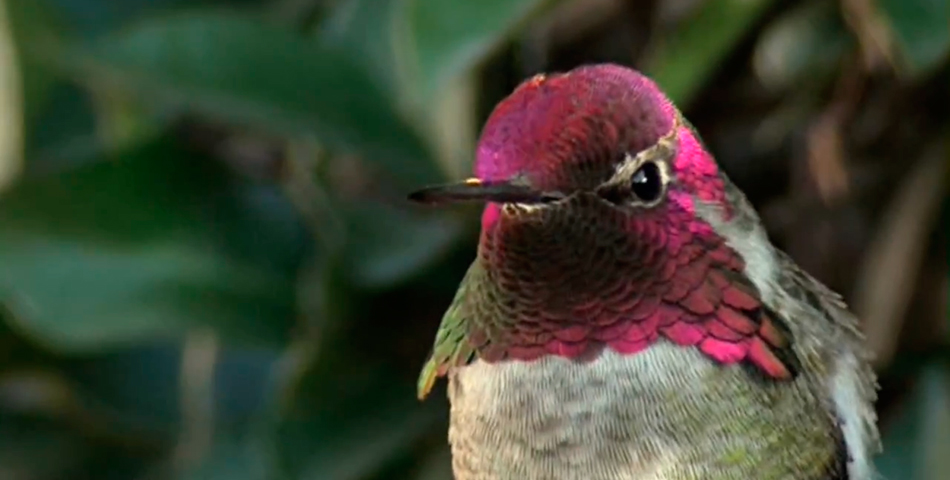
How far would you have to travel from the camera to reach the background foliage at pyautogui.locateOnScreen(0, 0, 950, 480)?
1.12 m

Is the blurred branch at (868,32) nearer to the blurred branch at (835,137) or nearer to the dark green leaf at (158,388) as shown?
the blurred branch at (835,137)

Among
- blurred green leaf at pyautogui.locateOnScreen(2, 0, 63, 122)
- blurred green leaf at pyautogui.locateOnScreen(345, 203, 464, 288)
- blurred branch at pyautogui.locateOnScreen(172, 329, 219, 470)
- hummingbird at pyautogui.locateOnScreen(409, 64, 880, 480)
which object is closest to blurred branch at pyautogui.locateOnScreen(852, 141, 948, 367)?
blurred green leaf at pyautogui.locateOnScreen(345, 203, 464, 288)

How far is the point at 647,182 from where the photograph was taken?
0.59 m

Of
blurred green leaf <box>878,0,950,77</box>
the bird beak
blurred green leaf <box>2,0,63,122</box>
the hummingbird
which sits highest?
blurred green leaf <box>2,0,63,122</box>

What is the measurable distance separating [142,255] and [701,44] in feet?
1.63

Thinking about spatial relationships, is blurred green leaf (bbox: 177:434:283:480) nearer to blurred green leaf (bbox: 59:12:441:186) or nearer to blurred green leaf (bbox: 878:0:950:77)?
blurred green leaf (bbox: 59:12:441:186)

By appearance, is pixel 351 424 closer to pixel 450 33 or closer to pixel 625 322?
pixel 450 33

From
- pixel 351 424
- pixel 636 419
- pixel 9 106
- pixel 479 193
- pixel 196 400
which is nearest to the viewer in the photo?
pixel 479 193

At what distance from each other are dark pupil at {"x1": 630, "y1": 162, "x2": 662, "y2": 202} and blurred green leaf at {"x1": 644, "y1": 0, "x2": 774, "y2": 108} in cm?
44

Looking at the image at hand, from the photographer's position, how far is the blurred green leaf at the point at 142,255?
114 cm

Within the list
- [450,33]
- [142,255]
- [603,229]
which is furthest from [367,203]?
[603,229]

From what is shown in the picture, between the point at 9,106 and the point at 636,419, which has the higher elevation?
the point at 9,106

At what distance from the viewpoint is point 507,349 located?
2.03ft

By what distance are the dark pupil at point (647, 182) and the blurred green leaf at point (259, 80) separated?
59cm
